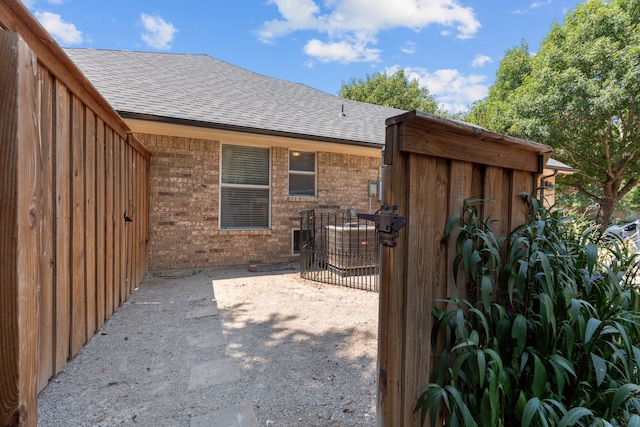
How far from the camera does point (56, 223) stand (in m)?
2.41

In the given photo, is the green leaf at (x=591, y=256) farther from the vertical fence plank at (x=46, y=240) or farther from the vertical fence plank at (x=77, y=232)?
the vertical fence plank at (x=77, y=232)

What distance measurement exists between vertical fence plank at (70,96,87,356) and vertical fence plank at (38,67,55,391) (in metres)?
0.38

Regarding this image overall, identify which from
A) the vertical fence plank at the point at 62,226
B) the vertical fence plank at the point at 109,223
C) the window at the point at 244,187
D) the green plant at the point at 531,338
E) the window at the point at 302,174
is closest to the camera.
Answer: the green plant at the point at 531,338

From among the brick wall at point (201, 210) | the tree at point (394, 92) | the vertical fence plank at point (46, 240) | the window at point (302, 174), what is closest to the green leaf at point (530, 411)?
the vertical fence plank at point (46, 240)

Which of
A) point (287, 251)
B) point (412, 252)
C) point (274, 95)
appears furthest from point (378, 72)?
point (412, 252)

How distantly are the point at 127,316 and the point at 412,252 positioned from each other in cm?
392

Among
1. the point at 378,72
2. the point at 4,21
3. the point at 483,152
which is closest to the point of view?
the point at 483,152

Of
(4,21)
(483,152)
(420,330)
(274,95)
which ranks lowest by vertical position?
(420,330)

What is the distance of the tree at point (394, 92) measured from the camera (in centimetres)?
2550

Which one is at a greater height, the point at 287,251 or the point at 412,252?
the point at 412,252

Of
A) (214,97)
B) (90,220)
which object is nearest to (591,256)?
(90,220)

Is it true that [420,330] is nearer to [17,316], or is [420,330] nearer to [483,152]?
[483,152]

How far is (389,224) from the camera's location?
1256mm

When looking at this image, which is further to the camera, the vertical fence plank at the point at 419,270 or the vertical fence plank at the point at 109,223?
the vertical fence plank at the point at 109,223
